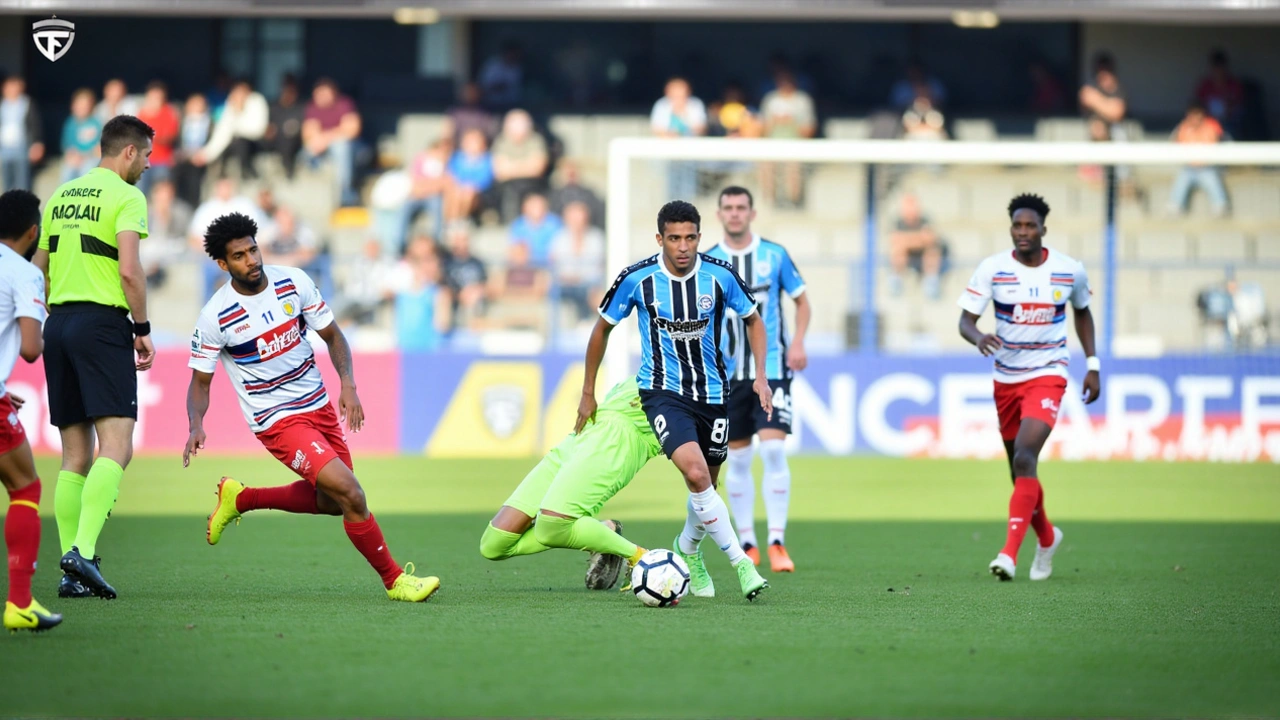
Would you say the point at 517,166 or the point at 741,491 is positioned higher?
the point at 517,166

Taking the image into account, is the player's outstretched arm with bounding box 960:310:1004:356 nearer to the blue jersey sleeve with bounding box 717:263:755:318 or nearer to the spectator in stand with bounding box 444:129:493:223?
the blue jersey sleeve with bounding box 717:263:755:318

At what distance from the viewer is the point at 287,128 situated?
73.8 ft

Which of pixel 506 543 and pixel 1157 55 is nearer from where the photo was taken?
pixel 506 543

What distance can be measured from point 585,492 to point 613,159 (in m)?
Answer: 7.34

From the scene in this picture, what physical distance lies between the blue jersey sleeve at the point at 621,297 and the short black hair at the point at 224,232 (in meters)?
1.71

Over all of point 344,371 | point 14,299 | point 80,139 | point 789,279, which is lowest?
point 344,371

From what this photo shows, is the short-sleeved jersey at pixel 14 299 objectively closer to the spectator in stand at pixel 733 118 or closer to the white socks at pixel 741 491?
the white socks at pixel 741 491

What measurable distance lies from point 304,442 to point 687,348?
1.88 meters

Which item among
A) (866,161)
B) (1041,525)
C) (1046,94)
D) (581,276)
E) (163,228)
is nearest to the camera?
(1041,525)

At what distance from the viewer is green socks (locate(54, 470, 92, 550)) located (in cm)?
763

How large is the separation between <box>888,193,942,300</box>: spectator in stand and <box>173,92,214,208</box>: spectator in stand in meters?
9.67

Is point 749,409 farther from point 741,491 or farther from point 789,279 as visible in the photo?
point 789,279

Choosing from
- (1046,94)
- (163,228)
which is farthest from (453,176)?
(1046,94)

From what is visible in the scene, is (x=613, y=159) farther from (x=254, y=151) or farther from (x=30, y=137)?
(x=30, y=137)
